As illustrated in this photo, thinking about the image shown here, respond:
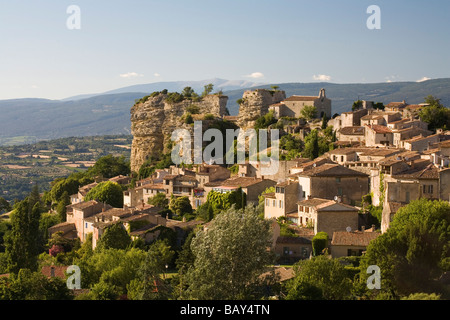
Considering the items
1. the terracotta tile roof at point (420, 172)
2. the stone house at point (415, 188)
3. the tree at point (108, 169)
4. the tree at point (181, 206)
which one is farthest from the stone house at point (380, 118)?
the tree at point (108, 169)

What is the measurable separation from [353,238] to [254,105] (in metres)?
35.4

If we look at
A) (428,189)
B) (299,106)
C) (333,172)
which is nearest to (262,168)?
(333,172)

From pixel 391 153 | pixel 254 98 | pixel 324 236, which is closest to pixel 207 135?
pixel 254 98

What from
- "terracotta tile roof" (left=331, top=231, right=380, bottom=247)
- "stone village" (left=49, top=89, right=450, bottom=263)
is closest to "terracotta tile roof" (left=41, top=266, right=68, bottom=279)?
"stone village" (left=49, top=89, right=450, bottom=263)

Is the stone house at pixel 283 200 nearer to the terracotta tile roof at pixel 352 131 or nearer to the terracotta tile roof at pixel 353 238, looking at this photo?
the terracotta tile roof at pixel 353 238

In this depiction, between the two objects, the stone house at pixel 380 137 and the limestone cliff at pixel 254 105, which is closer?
the stone house at pixel 380 137

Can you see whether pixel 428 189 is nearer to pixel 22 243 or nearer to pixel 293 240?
pixel 293 240

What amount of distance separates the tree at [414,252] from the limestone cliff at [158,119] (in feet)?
142

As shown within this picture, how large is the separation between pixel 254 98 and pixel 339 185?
29.3 metres

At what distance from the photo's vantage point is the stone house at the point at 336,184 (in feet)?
128

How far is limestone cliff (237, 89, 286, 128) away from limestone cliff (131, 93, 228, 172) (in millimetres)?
4448

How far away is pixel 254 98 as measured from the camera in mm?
66938

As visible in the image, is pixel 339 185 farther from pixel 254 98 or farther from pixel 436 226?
pixel 254 98

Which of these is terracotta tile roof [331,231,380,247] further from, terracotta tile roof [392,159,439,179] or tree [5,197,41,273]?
tree [5,197,41,273]
